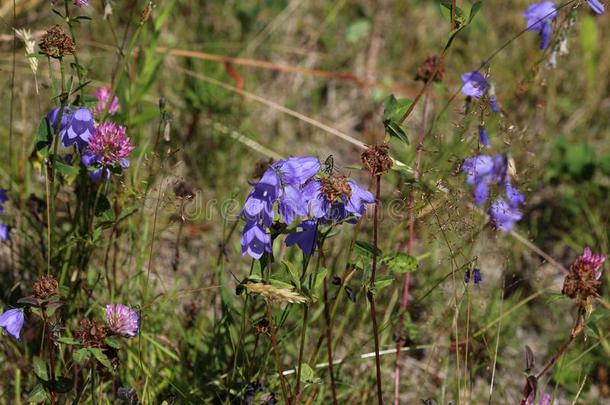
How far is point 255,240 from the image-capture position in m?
1.60

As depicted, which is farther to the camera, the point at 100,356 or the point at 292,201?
the point at 100,356

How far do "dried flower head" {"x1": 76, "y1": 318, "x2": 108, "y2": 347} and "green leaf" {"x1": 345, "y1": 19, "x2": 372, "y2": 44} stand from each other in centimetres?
262

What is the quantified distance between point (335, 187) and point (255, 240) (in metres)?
0.20

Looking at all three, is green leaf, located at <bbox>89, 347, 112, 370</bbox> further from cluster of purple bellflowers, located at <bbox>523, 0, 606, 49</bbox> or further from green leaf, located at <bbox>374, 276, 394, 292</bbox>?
cluster of purple bellflowers, located at <bbox>523, 0, 606, 49</bbox>

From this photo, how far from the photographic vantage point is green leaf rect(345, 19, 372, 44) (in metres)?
3.99

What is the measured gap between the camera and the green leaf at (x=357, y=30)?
157 inches

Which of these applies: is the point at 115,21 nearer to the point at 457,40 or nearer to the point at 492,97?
the point at 457,40

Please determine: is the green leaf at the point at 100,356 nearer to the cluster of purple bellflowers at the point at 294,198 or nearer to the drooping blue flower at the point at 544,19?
the cluster of purple bellflowers at the point at 294,198

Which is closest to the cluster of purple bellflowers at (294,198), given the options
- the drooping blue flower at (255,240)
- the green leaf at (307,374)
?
the drooping blue flower at (255,240)

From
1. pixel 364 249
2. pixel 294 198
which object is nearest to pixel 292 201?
pixel 294 198

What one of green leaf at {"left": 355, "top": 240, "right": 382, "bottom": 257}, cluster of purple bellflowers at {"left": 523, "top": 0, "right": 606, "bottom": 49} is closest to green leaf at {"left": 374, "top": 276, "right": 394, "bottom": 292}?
green leaf at {"left": 355, "top": 240, "right": 382, "bottom": 257}

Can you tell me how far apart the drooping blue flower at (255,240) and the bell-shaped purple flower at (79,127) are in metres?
0.58

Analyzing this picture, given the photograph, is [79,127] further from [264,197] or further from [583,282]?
[583,282]

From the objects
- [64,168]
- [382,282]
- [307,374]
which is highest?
[64,168]
